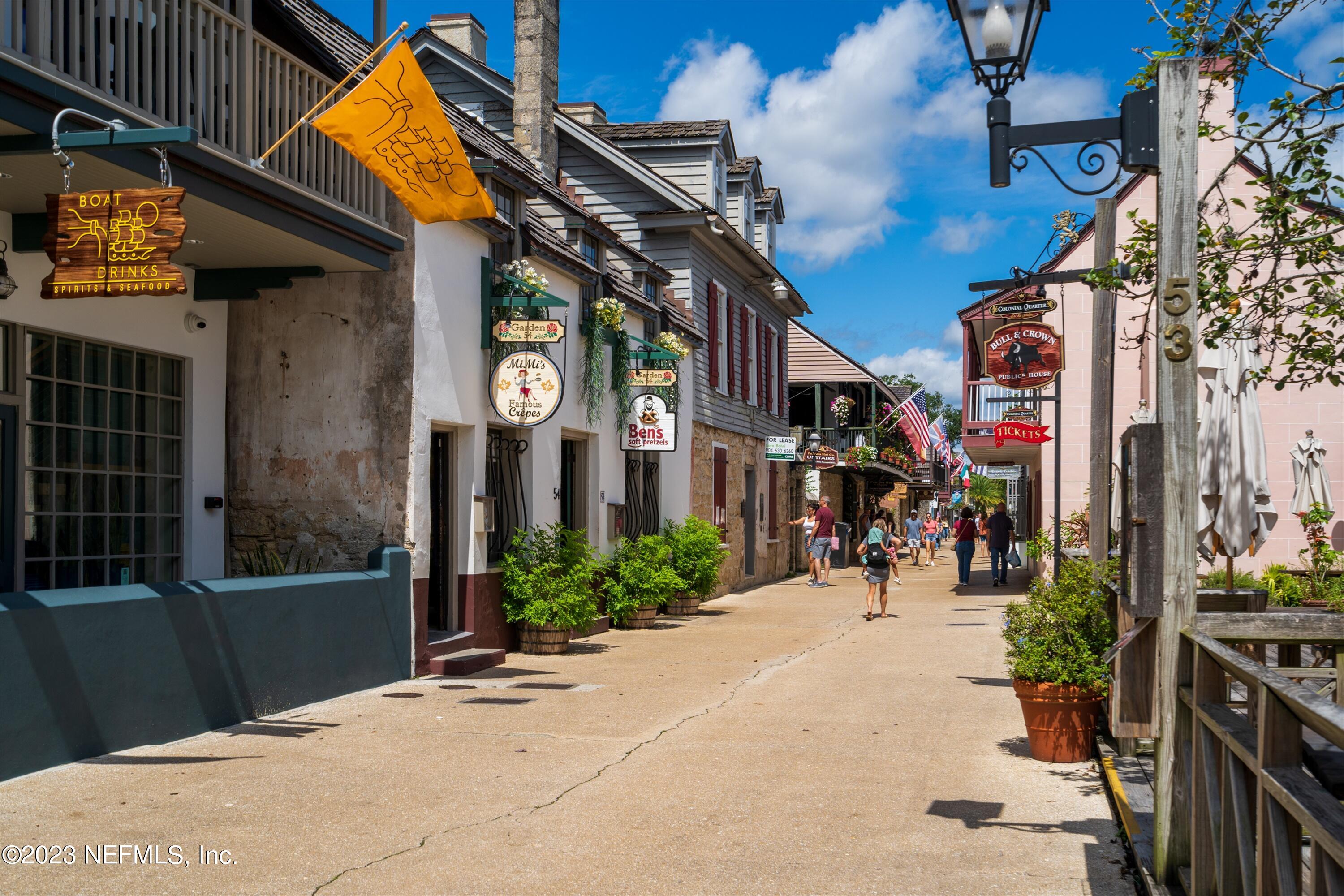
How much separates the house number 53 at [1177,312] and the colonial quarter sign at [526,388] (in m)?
7.33

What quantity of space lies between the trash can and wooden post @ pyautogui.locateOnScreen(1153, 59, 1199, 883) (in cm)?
2634

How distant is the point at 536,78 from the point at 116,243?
12433 mm

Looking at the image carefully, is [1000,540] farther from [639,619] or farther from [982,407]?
[639,619]

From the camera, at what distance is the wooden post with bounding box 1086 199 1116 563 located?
882 centimetres

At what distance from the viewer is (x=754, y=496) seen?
2444 cm

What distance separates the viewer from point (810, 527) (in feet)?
90.0

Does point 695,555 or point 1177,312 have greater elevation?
point 1177,312

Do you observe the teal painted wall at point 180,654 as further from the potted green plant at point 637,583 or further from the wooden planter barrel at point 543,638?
the potted green plant at point 637,583

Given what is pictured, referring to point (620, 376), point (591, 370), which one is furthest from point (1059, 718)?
point (620, 376)

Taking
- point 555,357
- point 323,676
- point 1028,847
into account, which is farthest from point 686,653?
point 1028,847

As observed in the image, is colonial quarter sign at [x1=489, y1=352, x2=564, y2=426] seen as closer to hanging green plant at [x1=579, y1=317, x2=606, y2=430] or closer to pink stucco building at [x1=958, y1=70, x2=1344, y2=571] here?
hanging green plant at [x1=579, y1=317, x2=606, y2=430]

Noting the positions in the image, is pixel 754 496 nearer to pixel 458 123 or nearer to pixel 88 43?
pixel 458 123

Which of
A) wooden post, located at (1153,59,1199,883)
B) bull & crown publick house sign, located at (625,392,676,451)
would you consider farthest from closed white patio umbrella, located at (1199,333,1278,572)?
bull & crown publick house sign, located at (625,392,676,451)

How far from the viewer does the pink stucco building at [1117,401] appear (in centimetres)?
1705
